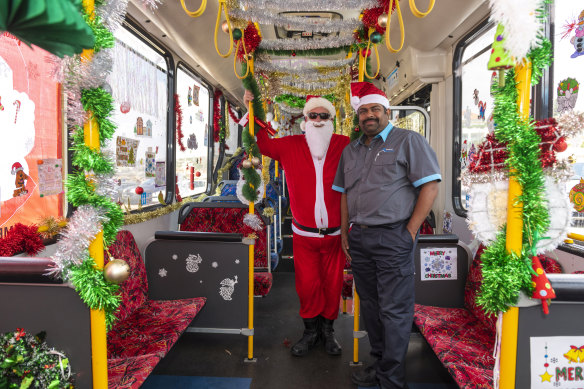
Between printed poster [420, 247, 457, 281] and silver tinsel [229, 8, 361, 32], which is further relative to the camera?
printed poster [420, 247, 457, 281]

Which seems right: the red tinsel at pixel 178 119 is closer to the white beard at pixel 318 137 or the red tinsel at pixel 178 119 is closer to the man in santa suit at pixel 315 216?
the man in santa suit at pixel 315 216

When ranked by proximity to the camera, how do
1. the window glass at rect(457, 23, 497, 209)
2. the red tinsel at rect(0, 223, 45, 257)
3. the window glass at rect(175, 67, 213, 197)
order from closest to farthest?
the red tinsel at rect(0, 223, 45, 257) → the window glass at rect(457, 23, 497, 209) → the window glass at rect(175, 67, 213, 197)

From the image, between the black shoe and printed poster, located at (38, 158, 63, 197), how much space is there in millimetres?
2346

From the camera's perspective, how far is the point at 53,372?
150 cm

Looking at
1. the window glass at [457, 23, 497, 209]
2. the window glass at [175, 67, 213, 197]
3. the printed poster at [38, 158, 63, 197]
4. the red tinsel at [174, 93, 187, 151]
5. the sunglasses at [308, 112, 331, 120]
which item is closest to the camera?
the printed poster at [38, 158, 63, 197]

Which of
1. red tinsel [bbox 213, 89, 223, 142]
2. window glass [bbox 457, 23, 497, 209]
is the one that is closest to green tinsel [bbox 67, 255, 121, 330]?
window glass [bbox 457, 23, 497, 209]

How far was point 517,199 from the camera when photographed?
128 cm

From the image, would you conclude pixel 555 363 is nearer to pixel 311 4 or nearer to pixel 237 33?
pixel 311 4

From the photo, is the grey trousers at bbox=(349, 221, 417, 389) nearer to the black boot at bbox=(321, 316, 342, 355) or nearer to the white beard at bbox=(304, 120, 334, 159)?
the black boot at bbox=(321, 316, 342, 355)

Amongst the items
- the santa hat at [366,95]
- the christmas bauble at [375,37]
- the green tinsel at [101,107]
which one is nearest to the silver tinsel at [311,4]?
the christmas bauble at [375,37]

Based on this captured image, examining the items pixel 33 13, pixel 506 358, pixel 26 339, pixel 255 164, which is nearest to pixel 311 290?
pixel 255 164

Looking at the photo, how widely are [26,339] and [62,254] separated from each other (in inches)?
17.1

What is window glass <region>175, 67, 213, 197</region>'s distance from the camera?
15.7 feet

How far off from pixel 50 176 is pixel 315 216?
1800 mm
